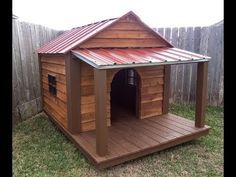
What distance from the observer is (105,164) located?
3.68m

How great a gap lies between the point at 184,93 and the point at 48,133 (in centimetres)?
416

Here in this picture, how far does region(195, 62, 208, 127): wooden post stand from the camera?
4672 mm

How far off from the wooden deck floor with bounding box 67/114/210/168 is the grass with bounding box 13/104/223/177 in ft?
0.59

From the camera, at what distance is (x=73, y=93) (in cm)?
451

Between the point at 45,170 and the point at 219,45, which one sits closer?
the point at 45,170

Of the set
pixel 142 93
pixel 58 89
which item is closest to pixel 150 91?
pixel 142 93

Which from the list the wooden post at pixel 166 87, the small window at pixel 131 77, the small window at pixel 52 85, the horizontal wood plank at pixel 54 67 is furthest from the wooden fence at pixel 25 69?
the wooden post at pixel 166 87

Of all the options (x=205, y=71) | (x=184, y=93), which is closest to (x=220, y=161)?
(x=205, y=71)

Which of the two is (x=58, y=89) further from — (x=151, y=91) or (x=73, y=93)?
(x=151, y=91)

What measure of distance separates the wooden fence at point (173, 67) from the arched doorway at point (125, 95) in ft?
5.45

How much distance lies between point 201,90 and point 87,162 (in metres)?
2.53

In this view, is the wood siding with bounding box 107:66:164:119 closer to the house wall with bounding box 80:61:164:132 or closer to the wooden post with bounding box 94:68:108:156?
the house wall with bounding box 80:61:164:132

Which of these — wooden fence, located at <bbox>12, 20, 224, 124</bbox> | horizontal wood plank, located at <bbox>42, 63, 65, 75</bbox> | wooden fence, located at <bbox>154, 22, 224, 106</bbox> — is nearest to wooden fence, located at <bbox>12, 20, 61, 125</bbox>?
wooden fence, located at <bbox>12, 20, 224, 124</bbox>
